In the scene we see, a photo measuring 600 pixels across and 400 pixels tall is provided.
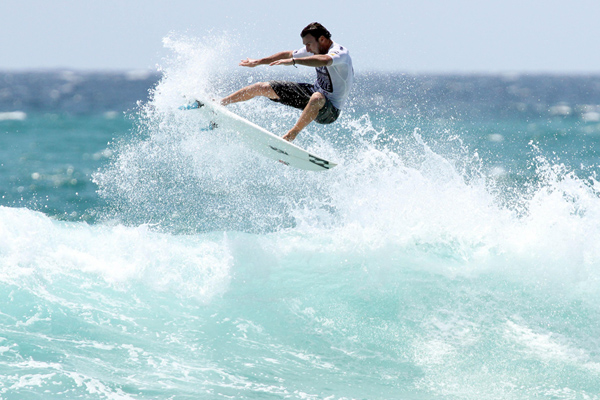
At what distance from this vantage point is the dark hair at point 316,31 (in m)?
7.45

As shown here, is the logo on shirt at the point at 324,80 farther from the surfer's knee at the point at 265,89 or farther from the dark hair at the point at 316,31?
the surfer's knee at the point at 265,89

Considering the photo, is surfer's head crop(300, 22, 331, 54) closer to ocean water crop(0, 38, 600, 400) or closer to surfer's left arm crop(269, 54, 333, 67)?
surfer's left arm crop(269, 54, 333, 67)

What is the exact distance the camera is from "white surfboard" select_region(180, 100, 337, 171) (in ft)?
25.9

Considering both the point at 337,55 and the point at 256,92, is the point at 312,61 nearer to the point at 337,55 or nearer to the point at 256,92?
the point at 337,55

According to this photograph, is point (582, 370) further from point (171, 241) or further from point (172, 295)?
point (171, 241)

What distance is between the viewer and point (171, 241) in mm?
9234

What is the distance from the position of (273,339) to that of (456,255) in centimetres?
296

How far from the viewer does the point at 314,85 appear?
8047mm

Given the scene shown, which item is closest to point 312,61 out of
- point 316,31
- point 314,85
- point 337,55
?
point 337,55

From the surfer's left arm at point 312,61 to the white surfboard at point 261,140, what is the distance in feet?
3.55

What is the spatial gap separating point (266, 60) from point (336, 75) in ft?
2.99

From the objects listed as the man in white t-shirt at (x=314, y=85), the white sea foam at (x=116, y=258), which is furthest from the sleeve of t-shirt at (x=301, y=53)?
the white sea foam at (x=116, y=258)

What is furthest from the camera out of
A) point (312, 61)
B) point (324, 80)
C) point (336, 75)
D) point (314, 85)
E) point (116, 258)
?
point (116, 258)

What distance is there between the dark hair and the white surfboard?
1345mm
